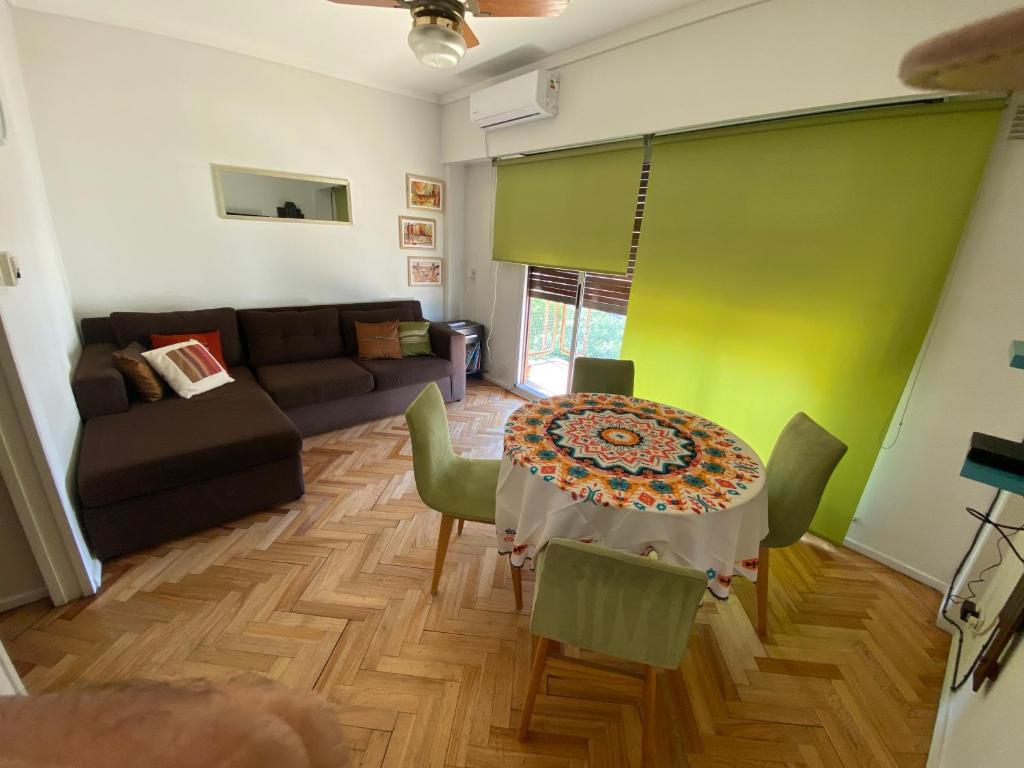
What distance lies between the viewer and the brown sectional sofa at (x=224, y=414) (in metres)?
1.82

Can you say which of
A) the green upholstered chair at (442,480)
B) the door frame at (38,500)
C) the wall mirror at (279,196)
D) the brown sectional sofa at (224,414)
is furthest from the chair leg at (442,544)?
the wall mirror at (279,196)

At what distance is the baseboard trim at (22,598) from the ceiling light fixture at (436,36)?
2.46m

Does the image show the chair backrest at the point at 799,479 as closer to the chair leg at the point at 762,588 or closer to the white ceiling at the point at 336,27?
the chair leg at the point at 762,588

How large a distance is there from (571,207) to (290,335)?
2352 millimetres

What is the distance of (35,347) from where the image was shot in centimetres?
168

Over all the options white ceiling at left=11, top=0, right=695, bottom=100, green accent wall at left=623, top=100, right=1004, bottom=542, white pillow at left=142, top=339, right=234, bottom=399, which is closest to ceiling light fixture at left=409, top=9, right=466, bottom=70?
white ceiling at left=11, top=0, right=695, bottom=100

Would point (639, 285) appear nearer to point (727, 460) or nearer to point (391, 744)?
point (727, 460)

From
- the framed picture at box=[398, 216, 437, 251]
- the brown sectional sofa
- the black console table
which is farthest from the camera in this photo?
the black console table

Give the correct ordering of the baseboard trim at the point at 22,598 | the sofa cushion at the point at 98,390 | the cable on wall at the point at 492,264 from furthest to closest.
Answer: the cable on wall at the point at 492,264, the sofa cushion at the point at 98,390, the baseboard trim at the point at 22,598

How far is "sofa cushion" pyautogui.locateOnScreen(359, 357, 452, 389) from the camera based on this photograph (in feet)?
10.7

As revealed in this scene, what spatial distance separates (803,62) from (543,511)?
2.15 m

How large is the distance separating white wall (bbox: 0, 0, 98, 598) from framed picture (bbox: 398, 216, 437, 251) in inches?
90.3

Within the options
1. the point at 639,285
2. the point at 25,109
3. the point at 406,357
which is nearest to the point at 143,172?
the point at 25,109

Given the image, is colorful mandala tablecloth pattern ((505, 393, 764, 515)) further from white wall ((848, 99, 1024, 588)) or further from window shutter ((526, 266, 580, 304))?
window shutter ((526, 266, 580, 304))
